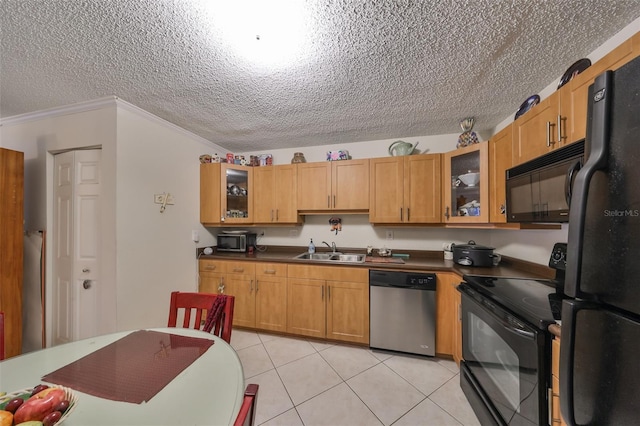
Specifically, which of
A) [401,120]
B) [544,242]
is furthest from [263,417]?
[401,120]

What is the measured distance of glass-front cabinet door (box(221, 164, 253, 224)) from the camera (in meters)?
2.92

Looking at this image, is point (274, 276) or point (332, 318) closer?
point (332, 318)

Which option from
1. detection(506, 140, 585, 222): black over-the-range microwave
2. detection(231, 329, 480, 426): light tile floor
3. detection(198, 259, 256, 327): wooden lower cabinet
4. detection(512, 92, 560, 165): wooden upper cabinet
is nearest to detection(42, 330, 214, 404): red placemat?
detection(231, 329, 480, 426): light tile floor

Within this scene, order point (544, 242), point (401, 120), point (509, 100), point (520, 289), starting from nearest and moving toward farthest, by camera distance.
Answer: point (520, 289) → point (544, 242) → point (509, 100) → point (401, 120)

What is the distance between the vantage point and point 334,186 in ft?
9.05

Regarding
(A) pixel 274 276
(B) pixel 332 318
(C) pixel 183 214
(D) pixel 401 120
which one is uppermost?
(D) pixel 401 120

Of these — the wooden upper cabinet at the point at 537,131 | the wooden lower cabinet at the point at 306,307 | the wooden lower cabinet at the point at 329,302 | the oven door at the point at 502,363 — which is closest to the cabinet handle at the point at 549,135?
the wooden upper cabinet at the point at 537,131

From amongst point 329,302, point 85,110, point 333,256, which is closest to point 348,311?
point 329,302

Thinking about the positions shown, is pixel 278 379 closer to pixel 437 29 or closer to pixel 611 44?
pixel 437 29

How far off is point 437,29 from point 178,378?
209 centimetres

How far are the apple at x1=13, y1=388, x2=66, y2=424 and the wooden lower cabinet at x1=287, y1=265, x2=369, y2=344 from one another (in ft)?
6.31

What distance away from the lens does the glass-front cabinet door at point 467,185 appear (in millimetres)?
2012

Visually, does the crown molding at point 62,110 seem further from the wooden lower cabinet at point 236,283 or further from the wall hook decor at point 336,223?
the wall hook decor at point 336,223

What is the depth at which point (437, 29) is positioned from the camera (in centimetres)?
123
